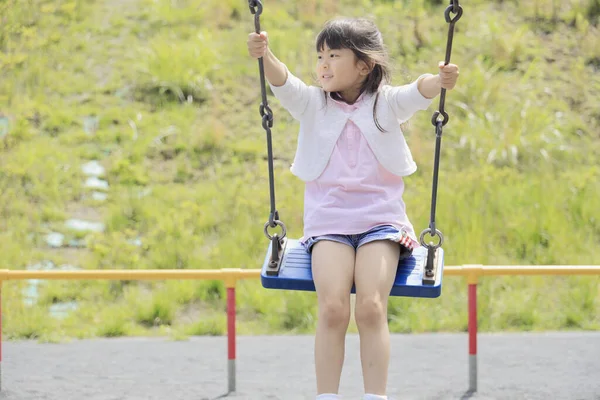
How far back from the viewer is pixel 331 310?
379 cm

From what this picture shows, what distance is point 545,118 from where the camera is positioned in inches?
Answer: 344

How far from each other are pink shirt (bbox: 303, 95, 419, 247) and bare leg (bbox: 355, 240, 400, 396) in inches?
5.9

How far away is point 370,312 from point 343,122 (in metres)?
0.73

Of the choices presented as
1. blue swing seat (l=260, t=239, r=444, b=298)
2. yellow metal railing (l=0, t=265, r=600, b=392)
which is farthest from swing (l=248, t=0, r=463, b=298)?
yellow metal railing (l=0, t=265, r=600, b=392)

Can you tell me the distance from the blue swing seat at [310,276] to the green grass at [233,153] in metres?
2.75

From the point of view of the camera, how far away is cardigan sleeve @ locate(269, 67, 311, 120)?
13.3 ft

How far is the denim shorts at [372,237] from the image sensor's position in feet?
12.7

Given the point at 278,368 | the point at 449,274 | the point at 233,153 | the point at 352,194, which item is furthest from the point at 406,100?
the point at 233,153

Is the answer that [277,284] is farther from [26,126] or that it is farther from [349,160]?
[26,126]

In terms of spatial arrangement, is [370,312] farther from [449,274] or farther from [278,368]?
[278,368]

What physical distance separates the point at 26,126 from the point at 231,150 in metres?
1.69

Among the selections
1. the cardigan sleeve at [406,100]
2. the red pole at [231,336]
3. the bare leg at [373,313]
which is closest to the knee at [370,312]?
the bare leg at [373,313]

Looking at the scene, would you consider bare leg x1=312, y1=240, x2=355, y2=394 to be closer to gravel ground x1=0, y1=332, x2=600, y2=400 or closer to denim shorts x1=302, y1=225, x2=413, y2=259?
denim shorts x1=302, y1=225, x2=413, y2=259

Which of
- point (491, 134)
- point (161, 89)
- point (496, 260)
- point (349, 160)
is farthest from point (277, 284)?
point (161, 89)
